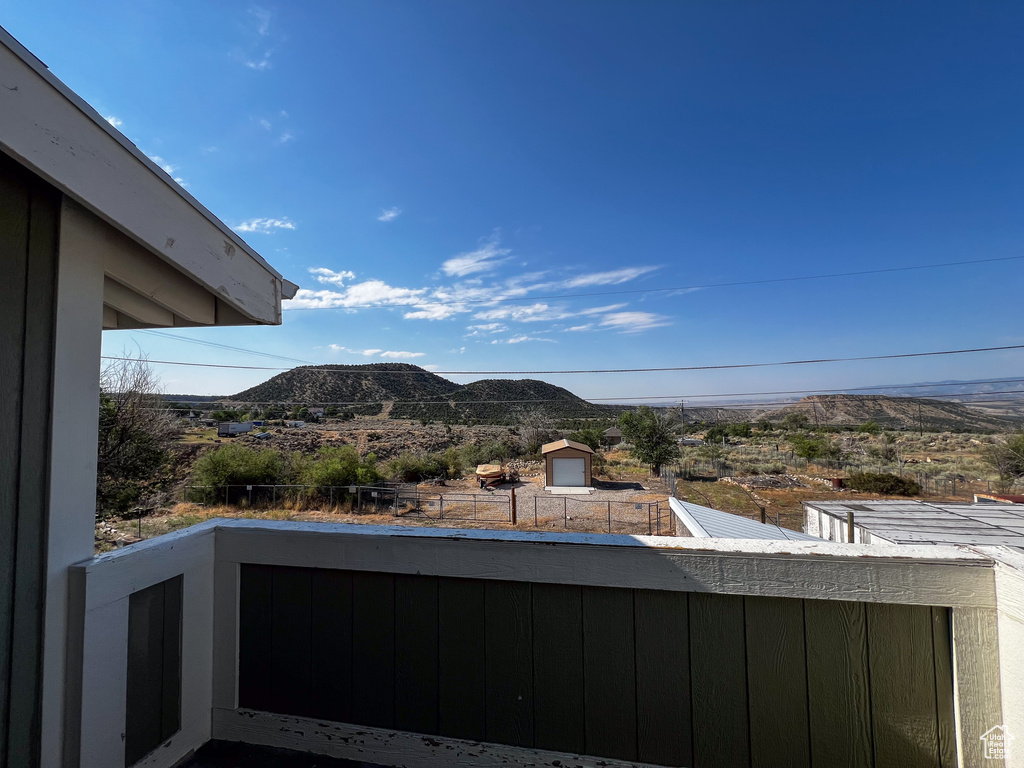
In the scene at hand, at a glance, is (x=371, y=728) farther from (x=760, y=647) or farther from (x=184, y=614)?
(x=760, y=647)

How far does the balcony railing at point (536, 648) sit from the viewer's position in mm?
1229

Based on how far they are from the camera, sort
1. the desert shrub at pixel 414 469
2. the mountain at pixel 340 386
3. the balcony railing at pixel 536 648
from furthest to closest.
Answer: the mountain at pixel 340 386 → the desert shrub at pixel 414 469 → the balcony railing at pixel 536 648

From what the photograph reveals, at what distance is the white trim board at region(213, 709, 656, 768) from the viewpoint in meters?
1.42

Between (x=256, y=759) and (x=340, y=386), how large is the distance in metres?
52.1

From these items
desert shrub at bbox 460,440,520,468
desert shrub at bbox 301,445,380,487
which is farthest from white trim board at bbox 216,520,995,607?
desert shrub at bbox 460,440,520,468

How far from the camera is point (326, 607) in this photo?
64.3 inches

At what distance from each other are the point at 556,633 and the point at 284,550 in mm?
1016

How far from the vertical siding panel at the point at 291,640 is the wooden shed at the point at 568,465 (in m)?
19.0

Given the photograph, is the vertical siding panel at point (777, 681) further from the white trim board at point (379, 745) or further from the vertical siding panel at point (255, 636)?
the vertical siding panel at point (255, 636)

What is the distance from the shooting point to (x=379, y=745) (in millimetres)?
1543

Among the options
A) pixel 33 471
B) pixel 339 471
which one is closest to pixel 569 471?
pixel 339 471

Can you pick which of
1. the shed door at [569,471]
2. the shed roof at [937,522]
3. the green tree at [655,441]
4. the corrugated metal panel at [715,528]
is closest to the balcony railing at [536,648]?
the corrugated metal panel at [715,528]

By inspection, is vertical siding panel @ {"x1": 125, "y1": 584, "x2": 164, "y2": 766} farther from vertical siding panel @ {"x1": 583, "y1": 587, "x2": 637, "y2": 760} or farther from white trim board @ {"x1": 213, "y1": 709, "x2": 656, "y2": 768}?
vertical siding panel @ {"x1": 583, "y1": 587, "x2": 637, "y2": 760}

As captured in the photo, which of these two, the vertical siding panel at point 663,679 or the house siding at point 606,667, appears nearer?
the house siding at point 606,667
